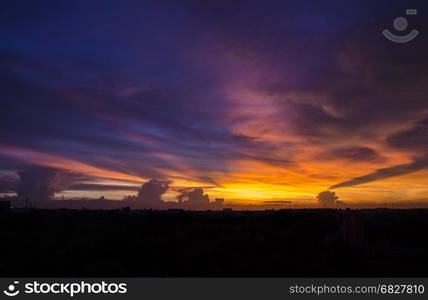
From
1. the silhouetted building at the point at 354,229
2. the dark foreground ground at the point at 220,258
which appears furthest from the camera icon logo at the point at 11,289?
the silhouetted building at the point at 354,229

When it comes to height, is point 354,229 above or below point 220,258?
above

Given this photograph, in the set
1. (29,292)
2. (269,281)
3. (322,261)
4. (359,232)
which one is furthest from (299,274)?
(29,292)

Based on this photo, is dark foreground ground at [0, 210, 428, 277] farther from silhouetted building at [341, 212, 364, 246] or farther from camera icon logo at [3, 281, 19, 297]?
camera icon logo at [3, 281, 19, 297]

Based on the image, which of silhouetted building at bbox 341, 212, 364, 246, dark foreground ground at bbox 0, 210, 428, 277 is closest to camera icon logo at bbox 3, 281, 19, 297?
dark foreground ground at bbox 0, 210, 428, 277

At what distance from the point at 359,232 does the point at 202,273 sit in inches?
645

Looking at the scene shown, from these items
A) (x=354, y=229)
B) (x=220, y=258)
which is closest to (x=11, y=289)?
(x=220, y=258)

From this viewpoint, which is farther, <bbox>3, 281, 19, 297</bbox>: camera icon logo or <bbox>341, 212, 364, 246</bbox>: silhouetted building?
<bbox>341, 212, 364, 246</bbox>: silhouetted building

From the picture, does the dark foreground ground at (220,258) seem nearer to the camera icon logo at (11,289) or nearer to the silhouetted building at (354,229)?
the silhouetted building at (354,229)

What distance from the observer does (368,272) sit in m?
22.0

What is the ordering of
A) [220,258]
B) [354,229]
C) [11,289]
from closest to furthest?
[11,289]
[220,258]
[354,229]

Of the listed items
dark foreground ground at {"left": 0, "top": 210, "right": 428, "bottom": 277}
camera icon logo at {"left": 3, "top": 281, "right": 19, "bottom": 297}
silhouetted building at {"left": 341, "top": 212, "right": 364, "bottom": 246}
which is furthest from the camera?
silhouetted building at {"left": 341, "top": 212, "right": 364, "bottom": 246}

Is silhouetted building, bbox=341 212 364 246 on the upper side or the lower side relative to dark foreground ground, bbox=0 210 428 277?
upper

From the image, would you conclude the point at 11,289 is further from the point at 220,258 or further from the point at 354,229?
the point at 354,229

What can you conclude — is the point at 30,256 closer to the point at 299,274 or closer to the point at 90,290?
the point at 90,290
